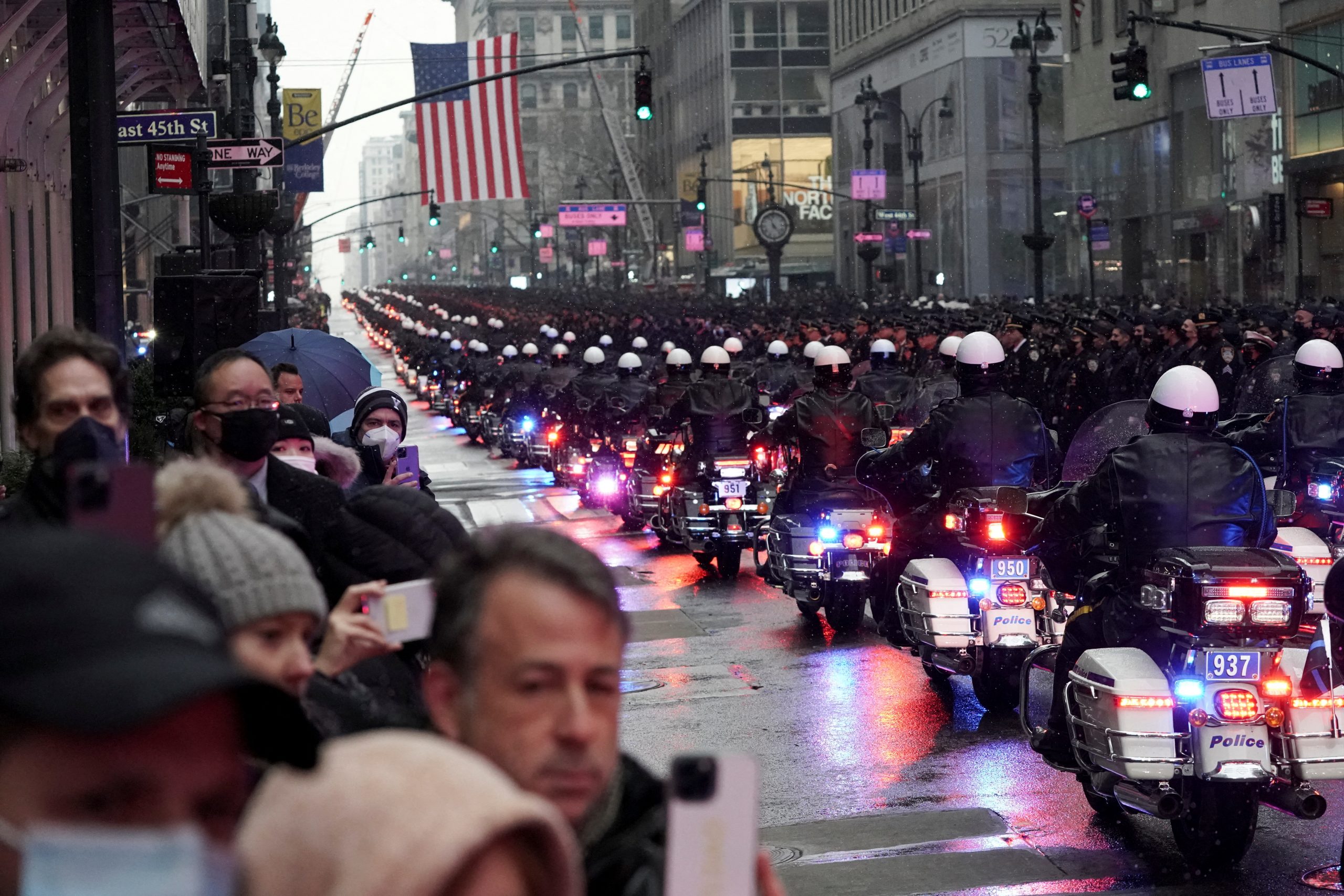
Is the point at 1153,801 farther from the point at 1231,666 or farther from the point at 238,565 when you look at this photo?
the point at 238,565

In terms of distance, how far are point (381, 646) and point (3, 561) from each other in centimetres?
211

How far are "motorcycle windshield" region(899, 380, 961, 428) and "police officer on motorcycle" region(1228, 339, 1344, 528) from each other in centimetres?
479

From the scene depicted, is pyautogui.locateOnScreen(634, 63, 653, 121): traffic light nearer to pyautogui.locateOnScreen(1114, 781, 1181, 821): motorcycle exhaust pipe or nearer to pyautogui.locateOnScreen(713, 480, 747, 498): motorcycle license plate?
pyautogui.locateOnScreen(713, 480, 747, 498): motorcycle license plate

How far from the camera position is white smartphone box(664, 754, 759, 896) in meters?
1.79

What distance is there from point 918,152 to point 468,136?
1868 cm

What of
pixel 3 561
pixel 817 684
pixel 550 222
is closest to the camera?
pixel 3 561

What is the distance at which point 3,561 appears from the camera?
5.03 feet

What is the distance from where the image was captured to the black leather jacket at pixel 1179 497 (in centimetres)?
824

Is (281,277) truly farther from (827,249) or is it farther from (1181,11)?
(827,249)

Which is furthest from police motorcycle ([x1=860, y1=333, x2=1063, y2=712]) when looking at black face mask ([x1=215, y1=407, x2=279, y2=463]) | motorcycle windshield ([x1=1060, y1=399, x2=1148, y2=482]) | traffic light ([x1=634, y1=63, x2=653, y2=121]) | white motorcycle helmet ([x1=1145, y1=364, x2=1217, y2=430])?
traffic light ([x1=634, y1=63, x2=653, y2=121])

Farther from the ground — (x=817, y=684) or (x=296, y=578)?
(x=296, y=578)

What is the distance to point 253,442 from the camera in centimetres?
568

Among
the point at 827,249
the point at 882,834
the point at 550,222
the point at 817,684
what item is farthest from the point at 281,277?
the point at 550,222

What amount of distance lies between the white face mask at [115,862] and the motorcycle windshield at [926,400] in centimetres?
Result: 1715
